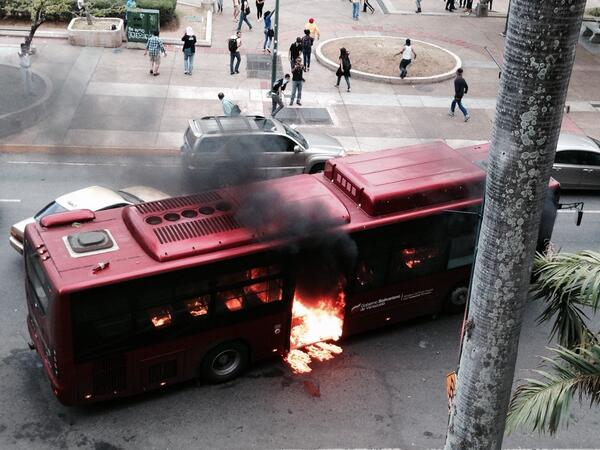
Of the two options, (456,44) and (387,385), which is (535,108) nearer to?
(387,385)

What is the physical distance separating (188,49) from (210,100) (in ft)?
7.04

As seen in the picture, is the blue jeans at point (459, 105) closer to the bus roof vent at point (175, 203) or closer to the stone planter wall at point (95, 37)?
the stone planter wall at point (95, 37)

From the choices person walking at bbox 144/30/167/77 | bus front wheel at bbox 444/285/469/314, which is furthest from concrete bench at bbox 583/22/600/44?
bus front wheel at bbox 444/285/469/314

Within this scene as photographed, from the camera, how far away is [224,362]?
37.6 feet

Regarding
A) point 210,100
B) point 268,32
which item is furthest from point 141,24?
point 210,100

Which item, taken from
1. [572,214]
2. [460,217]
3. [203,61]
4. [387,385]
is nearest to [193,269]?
[387,385]

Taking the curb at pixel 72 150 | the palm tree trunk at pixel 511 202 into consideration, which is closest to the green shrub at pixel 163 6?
the curb at pixel 72 150

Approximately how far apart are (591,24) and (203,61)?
52.8 feet

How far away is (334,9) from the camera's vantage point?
33781 millimetres

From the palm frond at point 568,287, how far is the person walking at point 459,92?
14.8m

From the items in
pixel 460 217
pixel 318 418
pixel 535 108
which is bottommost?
pixel 318 418

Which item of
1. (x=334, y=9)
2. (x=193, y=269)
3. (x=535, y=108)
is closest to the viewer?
(x=535, y=108)

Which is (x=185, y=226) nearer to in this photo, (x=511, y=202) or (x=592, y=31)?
(x=511, y=202)

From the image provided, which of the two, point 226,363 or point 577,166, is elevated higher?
point 577,166
